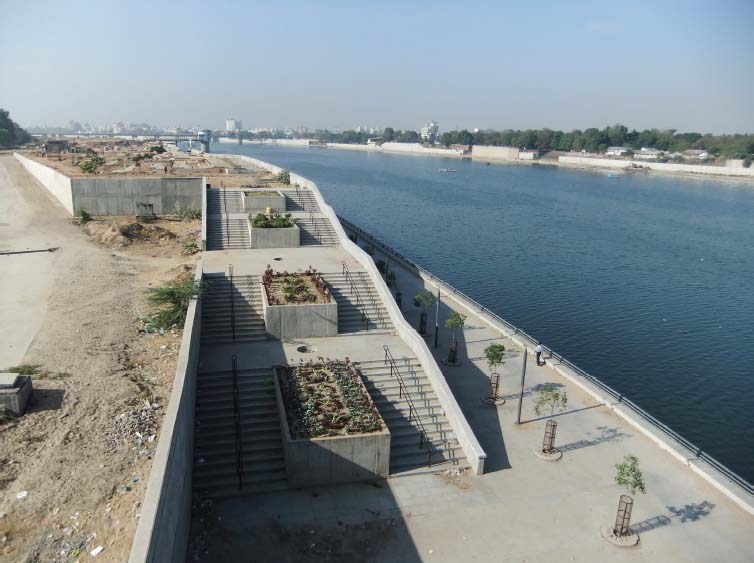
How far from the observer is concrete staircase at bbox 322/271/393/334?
22.5 m

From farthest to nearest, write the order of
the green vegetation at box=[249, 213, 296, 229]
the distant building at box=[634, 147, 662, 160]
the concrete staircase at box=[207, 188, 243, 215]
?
the distant building at box=[634, 147, 662, 160] < the concrete staircase at box=[207, 188, 243, 215] < the green vegetation at box=[249, 213, 296, 229]

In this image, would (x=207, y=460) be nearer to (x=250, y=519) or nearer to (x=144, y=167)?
(x=250, y=519)

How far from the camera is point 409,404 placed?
1766cm

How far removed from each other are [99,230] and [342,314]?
2266 centimetres

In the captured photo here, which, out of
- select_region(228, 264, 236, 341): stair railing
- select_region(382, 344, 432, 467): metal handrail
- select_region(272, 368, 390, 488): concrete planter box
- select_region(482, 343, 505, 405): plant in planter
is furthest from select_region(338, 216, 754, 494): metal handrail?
select_region(228, 264, 236, 341): stair railing

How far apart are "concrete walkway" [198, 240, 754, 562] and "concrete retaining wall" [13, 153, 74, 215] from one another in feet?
122

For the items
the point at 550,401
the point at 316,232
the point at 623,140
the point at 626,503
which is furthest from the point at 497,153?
the point at 626,503

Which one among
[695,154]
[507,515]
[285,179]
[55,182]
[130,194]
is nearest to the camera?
[507,515]

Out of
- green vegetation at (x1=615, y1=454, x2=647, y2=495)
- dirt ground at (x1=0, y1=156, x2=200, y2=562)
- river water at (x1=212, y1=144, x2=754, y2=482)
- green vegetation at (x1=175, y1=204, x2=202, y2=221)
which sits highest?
green vegetation at (x1=175, y1=204, x2=202, y2=221)

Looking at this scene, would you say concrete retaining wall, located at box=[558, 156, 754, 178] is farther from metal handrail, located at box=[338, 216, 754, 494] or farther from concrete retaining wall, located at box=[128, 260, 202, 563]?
concrete retaining wall, located at box=[128, 260, 202, 563]

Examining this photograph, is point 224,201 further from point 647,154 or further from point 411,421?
point 647,154

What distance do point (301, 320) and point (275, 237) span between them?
1055 centimetres

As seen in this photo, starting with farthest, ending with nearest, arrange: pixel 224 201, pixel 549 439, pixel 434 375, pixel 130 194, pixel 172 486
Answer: pixel 130 194 < pixel 224 201 < pixel 434 375 < pixel 549 439 < pixel 172 486

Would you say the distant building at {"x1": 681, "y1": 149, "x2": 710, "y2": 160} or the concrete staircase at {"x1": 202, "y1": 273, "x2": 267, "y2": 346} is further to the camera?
the distant building at {"x1": 681, "y1": 149, "x2": 710, "y2": 160}
